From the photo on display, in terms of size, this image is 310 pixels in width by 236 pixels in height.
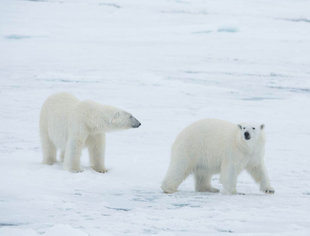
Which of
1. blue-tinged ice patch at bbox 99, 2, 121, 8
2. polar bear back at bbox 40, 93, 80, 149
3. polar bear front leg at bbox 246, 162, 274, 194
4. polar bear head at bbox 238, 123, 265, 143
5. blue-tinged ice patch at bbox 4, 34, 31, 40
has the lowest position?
polar bear front leg at bbox 246, 162, 274, 194

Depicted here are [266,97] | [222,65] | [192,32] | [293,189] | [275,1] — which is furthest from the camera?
[275,1]

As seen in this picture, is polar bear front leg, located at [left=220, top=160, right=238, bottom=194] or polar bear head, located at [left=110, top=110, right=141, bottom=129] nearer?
polar bear front leg, located at [left=220, top=160, right=238, bottom=194]

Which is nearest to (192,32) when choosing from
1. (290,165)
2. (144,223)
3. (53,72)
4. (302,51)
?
(302,51)

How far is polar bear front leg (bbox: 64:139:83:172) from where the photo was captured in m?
5.36

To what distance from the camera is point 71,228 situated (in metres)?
3.11

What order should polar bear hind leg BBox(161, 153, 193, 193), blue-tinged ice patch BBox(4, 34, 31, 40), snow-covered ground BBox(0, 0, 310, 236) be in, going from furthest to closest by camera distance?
blue-tinged ice patch BBox(4, 34, 31, 40)
polar bear hind leg BBox(161, 153, 193, 193)
snow-covered ground BBox(0, 0, 310, 236)

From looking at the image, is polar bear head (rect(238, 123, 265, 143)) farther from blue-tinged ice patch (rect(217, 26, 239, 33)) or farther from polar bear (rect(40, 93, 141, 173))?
blue-tinged ice patch (rect(217, 26, 239, 33))

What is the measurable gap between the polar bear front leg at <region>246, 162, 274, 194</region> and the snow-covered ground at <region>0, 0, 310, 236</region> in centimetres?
13

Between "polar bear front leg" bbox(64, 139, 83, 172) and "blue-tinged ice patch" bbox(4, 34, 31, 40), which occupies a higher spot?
"blue-tinged ice patch" bbox(4, 34, 31, 40)

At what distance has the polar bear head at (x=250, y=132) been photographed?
4344mm

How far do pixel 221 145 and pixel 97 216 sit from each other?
4.55 feet

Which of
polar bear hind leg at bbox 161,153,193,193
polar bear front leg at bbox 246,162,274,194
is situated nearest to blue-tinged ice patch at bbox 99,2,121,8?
polar bear hind leg at bbox 161,153,193,193

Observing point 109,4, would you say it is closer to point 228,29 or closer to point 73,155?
point 228,29

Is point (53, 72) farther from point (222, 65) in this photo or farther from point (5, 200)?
point (5, 200)
